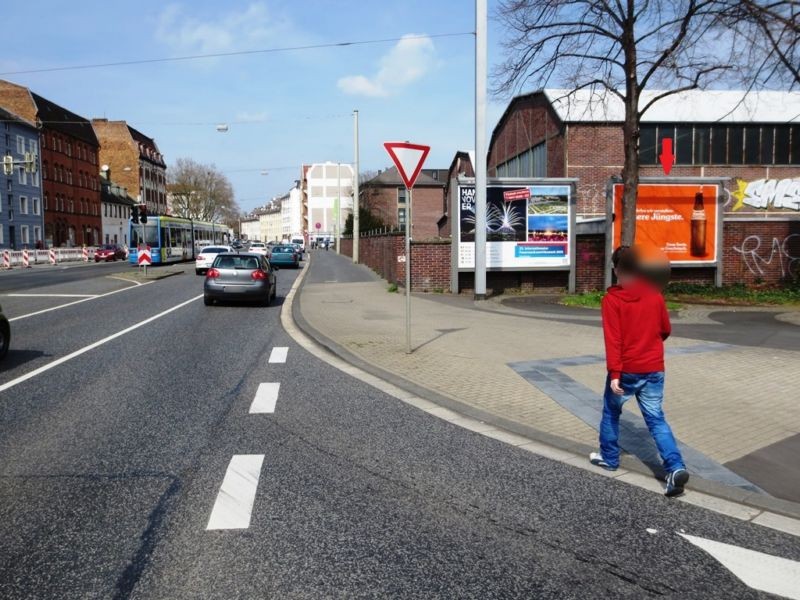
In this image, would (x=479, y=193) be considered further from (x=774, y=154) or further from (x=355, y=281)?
(x=774, y=154)

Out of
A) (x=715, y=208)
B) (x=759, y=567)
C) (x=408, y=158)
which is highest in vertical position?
(x=408, y=158)

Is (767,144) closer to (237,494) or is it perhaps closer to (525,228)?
(525,228)

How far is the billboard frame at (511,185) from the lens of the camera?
750 inches

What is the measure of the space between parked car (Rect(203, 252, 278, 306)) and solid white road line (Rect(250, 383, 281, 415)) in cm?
974

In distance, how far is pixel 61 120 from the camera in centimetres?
7375

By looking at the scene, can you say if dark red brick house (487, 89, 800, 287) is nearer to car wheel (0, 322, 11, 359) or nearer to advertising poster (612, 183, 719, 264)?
advertising poster (612, 183, 719, 264)

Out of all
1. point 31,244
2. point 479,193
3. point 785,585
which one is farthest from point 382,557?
point 31,244

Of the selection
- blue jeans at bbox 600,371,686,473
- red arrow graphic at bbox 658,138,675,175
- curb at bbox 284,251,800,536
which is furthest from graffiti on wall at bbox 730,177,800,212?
blue jeans at bbox 600,371,686,473

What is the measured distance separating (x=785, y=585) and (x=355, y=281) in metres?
24.7

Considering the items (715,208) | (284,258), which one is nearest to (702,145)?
(715,208)

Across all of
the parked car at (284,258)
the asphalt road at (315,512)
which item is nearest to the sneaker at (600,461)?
the asphalt road at (315,512)

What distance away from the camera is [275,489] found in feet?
15.4

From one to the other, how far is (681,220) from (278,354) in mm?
14049

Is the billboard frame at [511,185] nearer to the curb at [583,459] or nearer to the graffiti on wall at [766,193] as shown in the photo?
the curb at [583,459]
